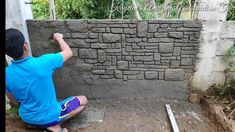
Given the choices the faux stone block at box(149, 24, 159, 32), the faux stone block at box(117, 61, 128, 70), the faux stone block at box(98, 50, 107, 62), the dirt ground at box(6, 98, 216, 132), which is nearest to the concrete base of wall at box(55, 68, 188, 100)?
the dirt ground at box(6, 98, 216, 132)

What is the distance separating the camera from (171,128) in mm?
2969

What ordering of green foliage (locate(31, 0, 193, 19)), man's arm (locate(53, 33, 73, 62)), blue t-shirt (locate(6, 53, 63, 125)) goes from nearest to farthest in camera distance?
blue t-shirt (locate(6, 53, 63, 125))
man's arm (locate(53, 33, 73, 62))
green foliage (locate(31, 0, 193, 19))

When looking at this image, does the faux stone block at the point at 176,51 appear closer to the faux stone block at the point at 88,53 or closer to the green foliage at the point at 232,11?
the green foliage at the point at 232,11

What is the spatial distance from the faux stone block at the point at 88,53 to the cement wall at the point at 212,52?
5.09 feet

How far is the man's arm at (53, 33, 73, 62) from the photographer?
8.48ft

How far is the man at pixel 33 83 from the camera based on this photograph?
85.4 inches

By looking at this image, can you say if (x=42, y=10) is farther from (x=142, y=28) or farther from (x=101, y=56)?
(x=142, y=28)

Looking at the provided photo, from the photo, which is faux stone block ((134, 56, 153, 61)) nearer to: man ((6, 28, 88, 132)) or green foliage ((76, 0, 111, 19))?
man ((6, 28, 88, 132))

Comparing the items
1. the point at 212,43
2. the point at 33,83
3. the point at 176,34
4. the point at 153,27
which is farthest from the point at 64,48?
the point at 212,43

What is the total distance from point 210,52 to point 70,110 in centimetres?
Answer: 214

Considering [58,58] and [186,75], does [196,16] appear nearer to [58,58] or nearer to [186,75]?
[186,75]

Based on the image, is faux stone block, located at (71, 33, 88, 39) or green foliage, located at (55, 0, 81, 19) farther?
green foliage, located at (55, 0, 81, 19)

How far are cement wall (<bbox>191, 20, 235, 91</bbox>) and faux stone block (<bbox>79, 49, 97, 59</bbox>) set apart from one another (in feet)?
5.09

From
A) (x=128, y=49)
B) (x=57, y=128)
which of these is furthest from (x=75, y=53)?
(x=57, y=128)
